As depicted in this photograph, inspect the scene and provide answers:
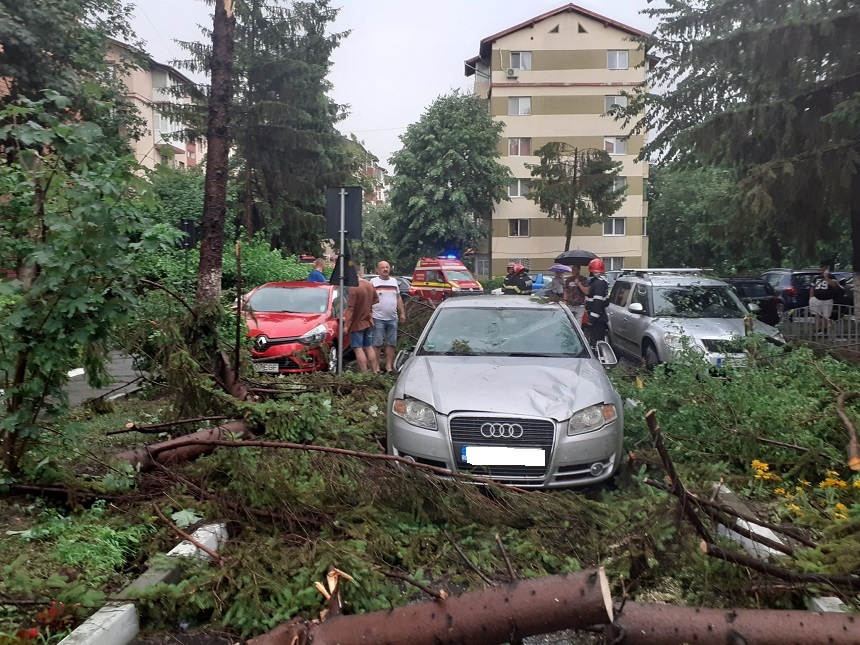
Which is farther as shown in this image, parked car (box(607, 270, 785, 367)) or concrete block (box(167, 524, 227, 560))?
parked car (box(607, 270, 785, 367))

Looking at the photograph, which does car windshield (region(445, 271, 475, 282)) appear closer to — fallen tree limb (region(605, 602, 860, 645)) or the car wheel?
the car wheel

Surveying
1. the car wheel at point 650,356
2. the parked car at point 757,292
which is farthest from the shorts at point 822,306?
the car wheel at point 650,356

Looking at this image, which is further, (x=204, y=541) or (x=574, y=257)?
(x=574, y=257)

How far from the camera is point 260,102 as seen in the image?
96.3 ft

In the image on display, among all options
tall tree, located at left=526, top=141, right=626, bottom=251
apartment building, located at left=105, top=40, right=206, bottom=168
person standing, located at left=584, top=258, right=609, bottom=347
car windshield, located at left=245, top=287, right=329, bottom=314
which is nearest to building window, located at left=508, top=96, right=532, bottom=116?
tall tree, located at left=526, top=141, right=626, bottom=251

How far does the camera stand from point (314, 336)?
455 inches

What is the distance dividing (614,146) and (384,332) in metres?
44.5

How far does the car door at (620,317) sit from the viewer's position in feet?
42.6

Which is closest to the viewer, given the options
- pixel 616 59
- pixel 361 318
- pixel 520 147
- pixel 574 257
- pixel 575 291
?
pixel 361 318

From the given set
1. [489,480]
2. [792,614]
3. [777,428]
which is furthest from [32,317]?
[777,428]

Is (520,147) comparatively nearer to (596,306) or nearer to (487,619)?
(596,306)

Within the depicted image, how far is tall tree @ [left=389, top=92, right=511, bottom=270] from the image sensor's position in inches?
1889

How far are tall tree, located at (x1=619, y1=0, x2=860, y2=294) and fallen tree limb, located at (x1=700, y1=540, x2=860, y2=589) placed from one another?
1116cm

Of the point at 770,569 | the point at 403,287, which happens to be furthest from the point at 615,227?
the point at 770,569
